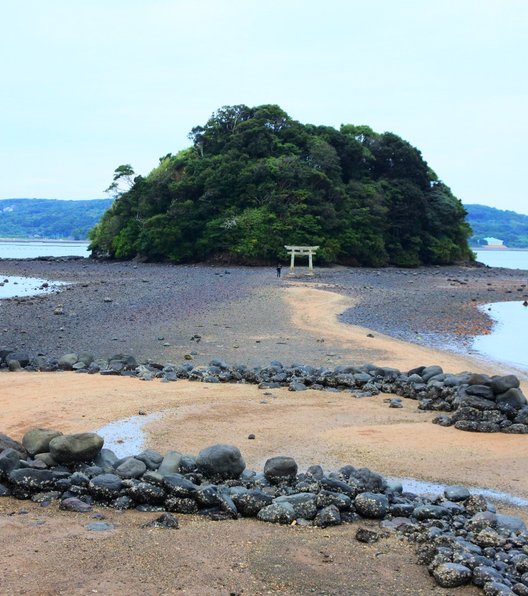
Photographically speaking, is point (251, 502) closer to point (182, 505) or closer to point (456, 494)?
point (182, 505)

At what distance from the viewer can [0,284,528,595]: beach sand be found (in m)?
5.15

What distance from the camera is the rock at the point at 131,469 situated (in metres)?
6.83

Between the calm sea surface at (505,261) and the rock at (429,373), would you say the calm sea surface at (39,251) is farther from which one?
the rock at (429,373)

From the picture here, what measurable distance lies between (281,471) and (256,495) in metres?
0.49

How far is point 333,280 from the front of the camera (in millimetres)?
39844

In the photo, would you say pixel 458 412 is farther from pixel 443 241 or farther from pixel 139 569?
pixel 443 241

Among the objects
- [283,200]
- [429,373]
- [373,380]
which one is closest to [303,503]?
[373,380]

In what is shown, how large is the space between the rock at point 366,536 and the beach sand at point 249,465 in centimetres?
7

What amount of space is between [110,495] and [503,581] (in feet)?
11.1

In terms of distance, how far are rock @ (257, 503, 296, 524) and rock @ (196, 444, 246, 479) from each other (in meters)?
0.81

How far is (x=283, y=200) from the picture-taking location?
5244 centimetres

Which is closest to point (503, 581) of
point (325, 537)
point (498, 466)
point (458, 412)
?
point (325, 537)

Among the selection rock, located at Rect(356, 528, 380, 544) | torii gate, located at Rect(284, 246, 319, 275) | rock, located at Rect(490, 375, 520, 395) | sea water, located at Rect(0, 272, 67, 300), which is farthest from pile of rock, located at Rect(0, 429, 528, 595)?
torii gate, located at Rect(284, 246, 319, 275)

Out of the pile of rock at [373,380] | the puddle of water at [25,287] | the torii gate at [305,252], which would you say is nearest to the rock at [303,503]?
the pile of rock at [373,380]
